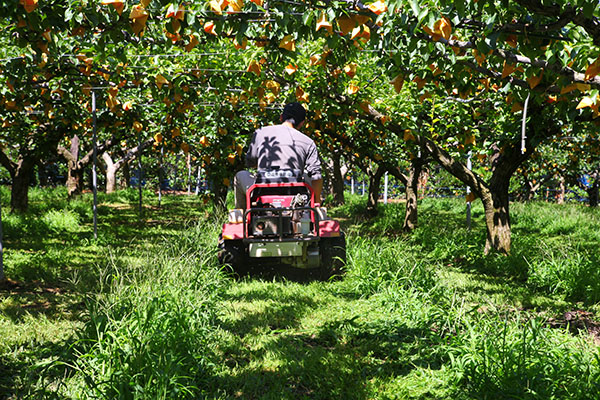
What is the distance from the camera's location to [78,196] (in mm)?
13891

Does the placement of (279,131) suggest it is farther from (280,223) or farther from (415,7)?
(415,7)

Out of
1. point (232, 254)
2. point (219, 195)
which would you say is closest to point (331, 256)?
point (232, 254)

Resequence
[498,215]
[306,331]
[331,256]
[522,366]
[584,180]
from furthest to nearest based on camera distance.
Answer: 1. [584,180]
2. [498,215]
3. [331,256]
4. [306,331]
5. [522,366]

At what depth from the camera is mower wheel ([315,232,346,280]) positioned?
558 centimetres

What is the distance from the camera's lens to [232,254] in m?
5.45

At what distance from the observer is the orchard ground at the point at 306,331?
2.62 metres

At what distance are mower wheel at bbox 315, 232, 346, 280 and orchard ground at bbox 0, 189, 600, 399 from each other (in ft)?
0.45

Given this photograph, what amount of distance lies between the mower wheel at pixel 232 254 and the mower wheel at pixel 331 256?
93cm

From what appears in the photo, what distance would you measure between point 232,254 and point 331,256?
1.17m

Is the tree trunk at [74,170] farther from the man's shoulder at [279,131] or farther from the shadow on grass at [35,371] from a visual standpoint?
the shadow on grass at [35,371]

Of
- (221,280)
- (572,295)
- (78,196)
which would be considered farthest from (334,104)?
(78,196)

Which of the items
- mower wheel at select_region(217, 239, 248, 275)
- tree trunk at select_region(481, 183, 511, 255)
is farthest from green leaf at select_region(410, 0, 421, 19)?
tree trunk at select_region(481, 183, 511, 255)

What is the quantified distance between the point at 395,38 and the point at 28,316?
3647 mm

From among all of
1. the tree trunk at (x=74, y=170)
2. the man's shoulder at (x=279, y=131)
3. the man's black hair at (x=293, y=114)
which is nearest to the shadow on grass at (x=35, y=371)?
the man's shoulder at (x=279, y=131)
